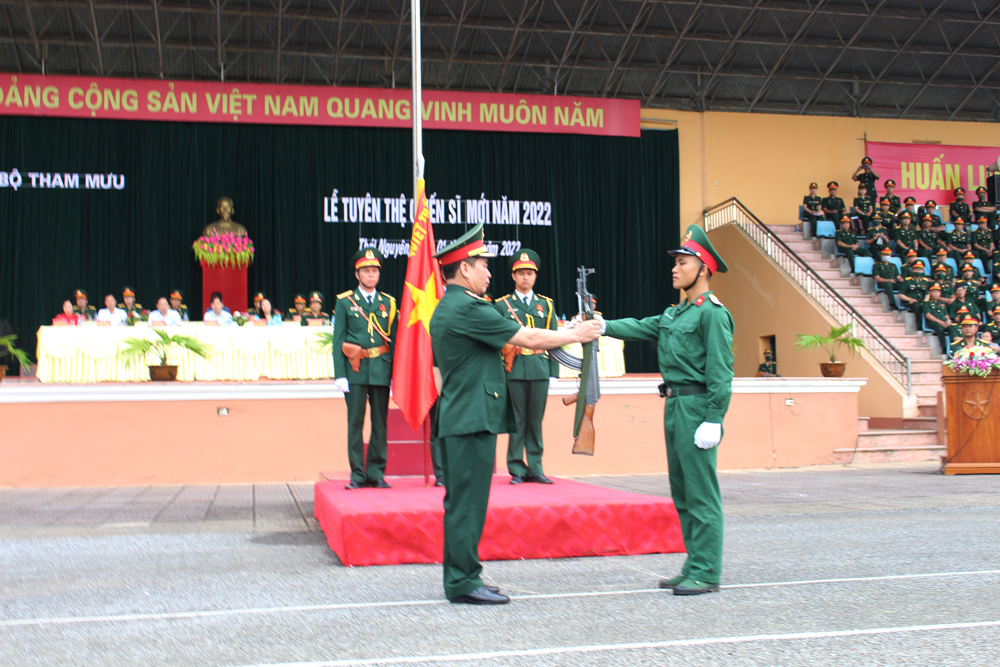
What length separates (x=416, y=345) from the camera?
5.69m

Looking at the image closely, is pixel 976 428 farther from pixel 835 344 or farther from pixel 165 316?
pixel 165 316

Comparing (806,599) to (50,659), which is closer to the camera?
(50,659)

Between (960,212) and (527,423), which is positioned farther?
(960,212)

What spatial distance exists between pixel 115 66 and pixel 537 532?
1522cm

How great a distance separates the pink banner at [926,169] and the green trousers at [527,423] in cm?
Answer: 1487

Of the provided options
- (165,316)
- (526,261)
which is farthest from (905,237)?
(165,316)

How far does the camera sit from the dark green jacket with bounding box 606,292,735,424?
3523 mm

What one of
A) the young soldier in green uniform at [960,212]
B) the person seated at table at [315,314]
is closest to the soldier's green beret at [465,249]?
the person seated at table at [315,314]

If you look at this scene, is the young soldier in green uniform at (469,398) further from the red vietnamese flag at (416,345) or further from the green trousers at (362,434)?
the green trousers at (362,434)

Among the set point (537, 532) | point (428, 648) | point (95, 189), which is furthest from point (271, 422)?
point (95, 189)

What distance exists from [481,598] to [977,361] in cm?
710

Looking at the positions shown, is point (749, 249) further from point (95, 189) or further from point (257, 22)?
point (95, 189)

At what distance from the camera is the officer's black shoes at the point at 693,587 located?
11.4 feet

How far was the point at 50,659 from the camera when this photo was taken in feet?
8.82
